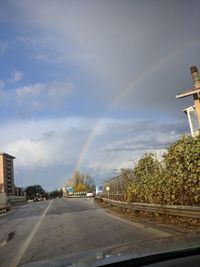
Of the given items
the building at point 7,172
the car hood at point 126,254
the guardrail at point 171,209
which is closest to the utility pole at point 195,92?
the guardrail at point 171,209

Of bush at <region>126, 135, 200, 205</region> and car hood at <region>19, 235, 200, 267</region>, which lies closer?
car hood at <region>19, 235, 200, 267</region>

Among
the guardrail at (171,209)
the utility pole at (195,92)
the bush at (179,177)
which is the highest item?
the utility pole at (195,92)

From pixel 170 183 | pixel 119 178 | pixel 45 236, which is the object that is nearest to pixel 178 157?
pixel 170 183

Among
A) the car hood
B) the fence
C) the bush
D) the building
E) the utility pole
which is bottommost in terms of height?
the car hood

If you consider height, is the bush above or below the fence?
below

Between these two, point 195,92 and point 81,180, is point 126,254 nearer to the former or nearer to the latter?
point 195,92

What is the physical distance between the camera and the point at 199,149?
15961 mm

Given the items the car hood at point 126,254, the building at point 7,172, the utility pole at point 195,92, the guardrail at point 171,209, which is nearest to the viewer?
the car hood at point 126,254

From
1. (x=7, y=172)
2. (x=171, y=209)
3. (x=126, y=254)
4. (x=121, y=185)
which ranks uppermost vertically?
(x=7, y=172)

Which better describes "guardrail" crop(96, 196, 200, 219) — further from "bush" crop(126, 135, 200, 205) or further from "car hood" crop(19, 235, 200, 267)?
"car hood" crop(19, 235, 200, 267)

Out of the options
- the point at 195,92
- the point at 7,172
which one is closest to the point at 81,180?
the point at 7,172

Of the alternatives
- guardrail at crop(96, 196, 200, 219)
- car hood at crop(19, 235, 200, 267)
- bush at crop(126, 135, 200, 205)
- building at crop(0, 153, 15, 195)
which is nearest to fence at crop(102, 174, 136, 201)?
guardrail at crop(96, 196, 200, 219)

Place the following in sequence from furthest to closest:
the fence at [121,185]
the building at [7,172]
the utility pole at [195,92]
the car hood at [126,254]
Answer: the building at [7,172]
the utility pole at [195,92]
the fence at [121,185]
the car hood at [126,254]

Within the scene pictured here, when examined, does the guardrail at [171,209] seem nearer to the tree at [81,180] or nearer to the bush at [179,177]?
the bush at [179,177]
